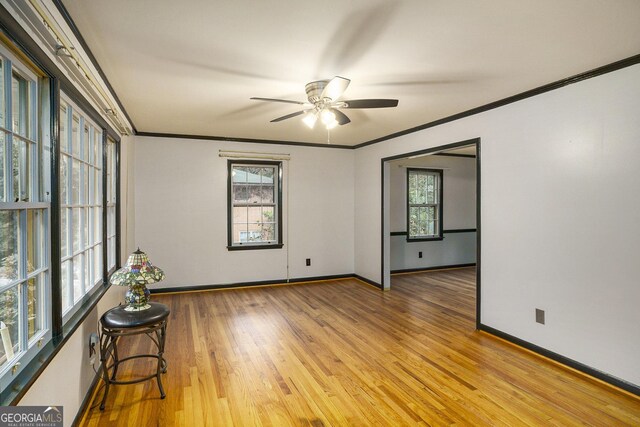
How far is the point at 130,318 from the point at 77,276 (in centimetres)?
52

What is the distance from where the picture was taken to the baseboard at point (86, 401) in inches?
82.3

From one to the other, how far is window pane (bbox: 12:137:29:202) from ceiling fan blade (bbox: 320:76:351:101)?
1746 millimetres

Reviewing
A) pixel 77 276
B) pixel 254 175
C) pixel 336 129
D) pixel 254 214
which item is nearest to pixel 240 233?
pixel 254 214

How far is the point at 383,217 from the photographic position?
550cm

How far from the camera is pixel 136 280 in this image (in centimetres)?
256

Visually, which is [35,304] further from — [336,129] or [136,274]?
[336,129]

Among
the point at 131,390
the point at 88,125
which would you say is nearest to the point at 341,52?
the point at 88,125

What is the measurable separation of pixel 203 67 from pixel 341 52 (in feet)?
3.64

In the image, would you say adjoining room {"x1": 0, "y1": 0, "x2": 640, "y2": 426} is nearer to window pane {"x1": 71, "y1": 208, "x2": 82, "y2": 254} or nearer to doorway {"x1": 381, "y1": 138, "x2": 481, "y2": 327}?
window pane {"x1": 71, "y1": 208, "x2": 82, "y2": 254}

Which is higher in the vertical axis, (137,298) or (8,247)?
(8,247)

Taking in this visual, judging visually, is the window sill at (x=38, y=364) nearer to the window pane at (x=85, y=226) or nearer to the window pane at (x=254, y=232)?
the window pane at (x=85, y=226)

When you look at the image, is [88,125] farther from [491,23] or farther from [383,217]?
[383,217]

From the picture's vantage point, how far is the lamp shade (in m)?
2.54

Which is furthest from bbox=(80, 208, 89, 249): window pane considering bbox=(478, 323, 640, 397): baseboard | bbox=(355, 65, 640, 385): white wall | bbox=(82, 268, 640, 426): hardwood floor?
bbox=(478, 323, 640, 397): baseboard
